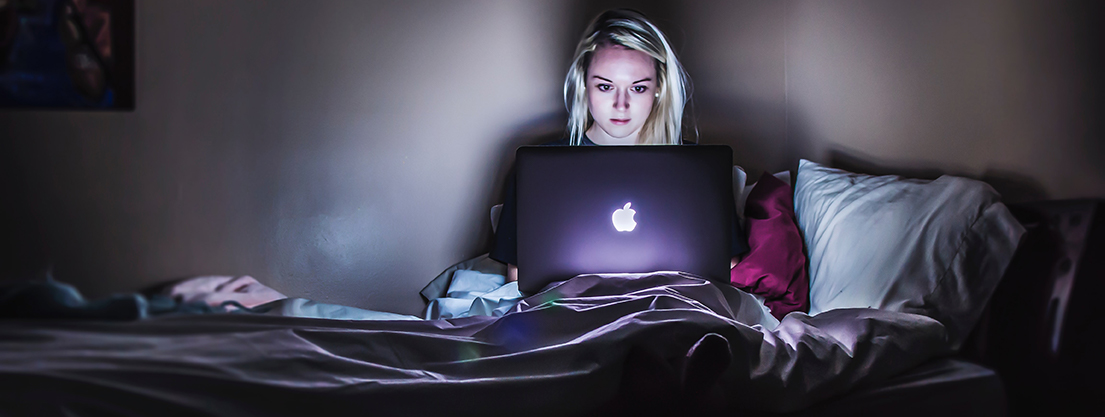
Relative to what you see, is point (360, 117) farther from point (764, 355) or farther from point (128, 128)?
point (764, 355)

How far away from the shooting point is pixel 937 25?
4.24 ft

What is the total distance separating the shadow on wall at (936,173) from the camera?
1108 mm

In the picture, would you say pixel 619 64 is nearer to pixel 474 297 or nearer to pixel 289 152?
pixel 474 297

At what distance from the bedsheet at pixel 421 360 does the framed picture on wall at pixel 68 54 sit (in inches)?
12.8

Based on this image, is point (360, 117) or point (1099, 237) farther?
point (360, 117)

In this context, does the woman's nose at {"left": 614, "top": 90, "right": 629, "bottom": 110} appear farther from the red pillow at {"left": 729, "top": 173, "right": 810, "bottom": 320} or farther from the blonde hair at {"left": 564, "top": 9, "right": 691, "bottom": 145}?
the red pillow at {"left": 729, "top": 173, "right": 810, "bottom": 320}

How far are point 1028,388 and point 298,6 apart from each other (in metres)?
1.39

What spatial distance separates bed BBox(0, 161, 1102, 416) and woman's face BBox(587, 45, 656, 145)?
0.76 m

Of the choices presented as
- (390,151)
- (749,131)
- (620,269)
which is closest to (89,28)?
(390,151)

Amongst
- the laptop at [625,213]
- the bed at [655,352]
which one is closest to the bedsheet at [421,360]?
the bed at [655,352]

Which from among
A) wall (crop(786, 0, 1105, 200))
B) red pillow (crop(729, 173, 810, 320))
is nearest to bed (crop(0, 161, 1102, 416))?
wall (crop(786, 0, 1105, 200))

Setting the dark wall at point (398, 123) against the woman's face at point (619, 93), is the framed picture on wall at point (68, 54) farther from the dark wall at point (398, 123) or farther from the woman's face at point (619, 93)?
the woman's face at point (619, 93)

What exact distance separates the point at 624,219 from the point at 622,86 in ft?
2.29

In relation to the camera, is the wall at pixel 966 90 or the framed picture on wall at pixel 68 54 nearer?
the framed picture on wall at pixel 68 54
